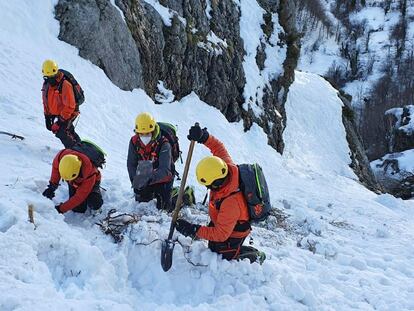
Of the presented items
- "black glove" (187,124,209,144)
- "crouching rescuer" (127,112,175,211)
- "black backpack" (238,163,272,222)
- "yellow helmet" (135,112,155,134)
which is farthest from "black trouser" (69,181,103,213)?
"black backpack" (238,163,272,222)

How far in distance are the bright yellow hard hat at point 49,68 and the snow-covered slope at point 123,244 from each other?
1.50 metres

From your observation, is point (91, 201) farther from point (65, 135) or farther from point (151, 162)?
point (65, 135)

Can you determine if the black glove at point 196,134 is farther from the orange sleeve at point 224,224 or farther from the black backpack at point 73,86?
the black backpack at point 73,86

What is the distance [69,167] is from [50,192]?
1.96ft

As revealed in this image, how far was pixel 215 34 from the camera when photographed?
952 inches

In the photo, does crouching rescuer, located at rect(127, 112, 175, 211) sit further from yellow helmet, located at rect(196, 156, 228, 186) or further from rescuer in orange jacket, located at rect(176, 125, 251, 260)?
yellow helmet, located at rect(196, 156, 228, 186)

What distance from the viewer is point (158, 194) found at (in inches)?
306

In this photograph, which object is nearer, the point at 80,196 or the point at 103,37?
the point at 80,196

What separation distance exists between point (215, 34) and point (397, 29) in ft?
261

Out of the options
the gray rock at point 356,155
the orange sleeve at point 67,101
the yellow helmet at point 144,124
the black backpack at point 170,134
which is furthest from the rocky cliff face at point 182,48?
the yellow helmet at point 144,124

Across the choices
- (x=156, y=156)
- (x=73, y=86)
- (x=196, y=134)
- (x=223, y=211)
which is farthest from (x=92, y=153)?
(x=73, y=86)

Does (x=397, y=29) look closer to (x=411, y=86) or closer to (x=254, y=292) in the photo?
(x=411, y=86)

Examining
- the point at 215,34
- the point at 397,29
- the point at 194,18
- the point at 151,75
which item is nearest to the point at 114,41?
the point at 151,75

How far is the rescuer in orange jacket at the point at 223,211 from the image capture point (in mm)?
5695
